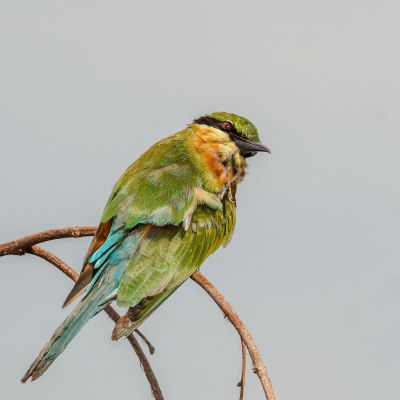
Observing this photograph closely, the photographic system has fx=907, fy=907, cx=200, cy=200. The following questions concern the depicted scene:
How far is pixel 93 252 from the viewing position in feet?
11.8

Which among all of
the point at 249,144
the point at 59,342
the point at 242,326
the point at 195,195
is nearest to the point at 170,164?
the point at 195,195

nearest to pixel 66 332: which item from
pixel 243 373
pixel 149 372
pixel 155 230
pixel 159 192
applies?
pixel 149 372

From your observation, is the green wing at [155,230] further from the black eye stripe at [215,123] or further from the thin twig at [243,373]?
the thin twig at [243,373]

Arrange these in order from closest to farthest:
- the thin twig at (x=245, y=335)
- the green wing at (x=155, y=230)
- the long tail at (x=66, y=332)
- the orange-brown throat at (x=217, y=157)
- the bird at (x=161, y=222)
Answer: the thin twig at (x=245, y=335)
the long tail at (x=66, y=332)
the bird at (x=161, y=222)
the green wing at (x=155, y=230)
the orange-brown throat at (x=217, y=157)

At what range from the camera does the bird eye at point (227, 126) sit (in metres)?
4.53

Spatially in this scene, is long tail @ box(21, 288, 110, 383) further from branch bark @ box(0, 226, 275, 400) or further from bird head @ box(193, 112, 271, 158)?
bird head @ box(193, 112, 271, 158)

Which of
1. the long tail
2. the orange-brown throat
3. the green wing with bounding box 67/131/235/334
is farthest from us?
the orange-brown throat

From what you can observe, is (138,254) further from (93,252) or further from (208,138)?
(208,138)

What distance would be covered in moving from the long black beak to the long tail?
137cm

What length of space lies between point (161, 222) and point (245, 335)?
134cm

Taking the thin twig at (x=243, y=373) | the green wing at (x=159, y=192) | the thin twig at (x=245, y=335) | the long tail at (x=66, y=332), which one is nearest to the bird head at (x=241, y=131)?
the green wing at (x=159, y=192)

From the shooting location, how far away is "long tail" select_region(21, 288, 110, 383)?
2.67 m

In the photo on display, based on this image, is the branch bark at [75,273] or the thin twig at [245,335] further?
the branch bark at [75,273]

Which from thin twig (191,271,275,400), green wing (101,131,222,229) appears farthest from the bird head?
thin twig (191,271,275,400)
